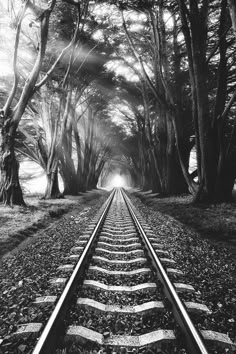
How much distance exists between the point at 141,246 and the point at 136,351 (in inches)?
109

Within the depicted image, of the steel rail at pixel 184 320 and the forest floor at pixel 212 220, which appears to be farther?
the forest floor at pixel 212 220

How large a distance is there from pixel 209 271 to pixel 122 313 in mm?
1913

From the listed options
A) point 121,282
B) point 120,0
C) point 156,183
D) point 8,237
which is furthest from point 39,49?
point 156,183

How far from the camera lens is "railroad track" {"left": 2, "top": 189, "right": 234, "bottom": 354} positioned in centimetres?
201

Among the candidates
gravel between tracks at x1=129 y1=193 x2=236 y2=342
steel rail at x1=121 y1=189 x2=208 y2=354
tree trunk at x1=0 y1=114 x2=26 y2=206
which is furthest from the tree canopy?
steel rail at x1=121 y1=189 x2=208 y2=354

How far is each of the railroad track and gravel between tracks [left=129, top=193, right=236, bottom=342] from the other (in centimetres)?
16

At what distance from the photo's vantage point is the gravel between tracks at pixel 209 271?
8.08 feet

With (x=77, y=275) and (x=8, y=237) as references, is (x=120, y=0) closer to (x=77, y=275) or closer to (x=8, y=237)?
(x=8, y=237)

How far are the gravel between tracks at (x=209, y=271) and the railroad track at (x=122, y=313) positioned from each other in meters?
0.16

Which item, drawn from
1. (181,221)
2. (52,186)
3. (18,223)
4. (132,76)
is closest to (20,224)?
Result: (18,223)

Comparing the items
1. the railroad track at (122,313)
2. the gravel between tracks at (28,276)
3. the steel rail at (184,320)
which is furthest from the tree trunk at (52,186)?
the steel rail at (184,320)

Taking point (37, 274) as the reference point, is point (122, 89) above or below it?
above

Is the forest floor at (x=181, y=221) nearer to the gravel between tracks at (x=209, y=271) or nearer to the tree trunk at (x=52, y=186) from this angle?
the gravel between tracks at (x=209, y=271)

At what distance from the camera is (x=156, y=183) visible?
17.5m
